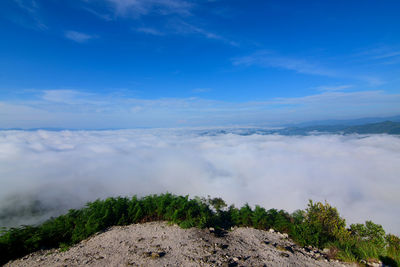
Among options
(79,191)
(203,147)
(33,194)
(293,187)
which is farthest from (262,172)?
(33,194)

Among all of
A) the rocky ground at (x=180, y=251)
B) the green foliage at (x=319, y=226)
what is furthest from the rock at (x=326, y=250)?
the green foliage at (x=319, y=226)

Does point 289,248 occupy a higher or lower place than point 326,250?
higher

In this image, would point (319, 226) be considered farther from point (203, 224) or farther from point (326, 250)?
point (203, 224)

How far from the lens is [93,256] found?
22.1 feet

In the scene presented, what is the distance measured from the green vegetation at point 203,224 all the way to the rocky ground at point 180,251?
0.49 m

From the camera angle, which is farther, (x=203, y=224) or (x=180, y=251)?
(x=203, y=224)

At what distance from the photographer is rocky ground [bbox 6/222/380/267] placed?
247 inches

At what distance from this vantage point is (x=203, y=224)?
8.84 m

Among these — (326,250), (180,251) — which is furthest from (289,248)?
(180,251)

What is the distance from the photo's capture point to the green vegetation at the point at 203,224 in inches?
291

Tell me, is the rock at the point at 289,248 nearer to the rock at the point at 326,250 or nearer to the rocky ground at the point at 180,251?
the rocky ground at the point at 180,251

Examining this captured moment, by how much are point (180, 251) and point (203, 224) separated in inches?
88.5

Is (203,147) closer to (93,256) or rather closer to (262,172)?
(262,172)

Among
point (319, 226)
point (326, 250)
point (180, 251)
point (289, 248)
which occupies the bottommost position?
point (319, 226)
